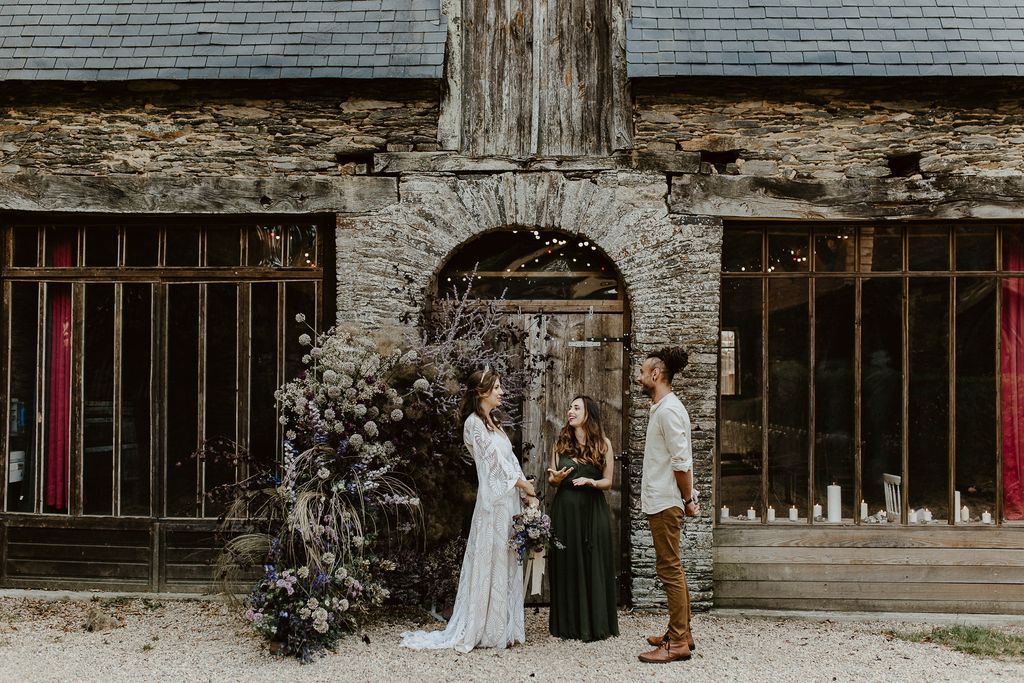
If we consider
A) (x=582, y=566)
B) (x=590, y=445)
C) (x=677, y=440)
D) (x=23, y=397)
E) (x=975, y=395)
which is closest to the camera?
(x=677, y=440)

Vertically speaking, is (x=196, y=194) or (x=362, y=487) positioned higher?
(x=196, y=194)

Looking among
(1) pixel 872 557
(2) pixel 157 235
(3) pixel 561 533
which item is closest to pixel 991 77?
(1) pixel 872 557

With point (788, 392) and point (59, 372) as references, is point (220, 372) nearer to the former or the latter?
point (59, 372)

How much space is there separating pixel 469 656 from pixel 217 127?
438 centimetres

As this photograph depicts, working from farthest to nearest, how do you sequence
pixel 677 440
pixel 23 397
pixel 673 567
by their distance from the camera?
1. pixel 23 397
2. pixel 673 567
3. pixel 677 440

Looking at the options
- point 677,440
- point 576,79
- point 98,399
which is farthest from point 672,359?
point 98,399

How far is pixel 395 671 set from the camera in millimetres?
4465

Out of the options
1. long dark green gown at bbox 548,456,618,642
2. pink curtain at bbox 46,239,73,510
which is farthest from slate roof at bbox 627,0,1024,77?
pink curtain at bbox 46,239,73,510

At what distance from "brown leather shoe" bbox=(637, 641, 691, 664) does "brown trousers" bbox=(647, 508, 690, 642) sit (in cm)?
5

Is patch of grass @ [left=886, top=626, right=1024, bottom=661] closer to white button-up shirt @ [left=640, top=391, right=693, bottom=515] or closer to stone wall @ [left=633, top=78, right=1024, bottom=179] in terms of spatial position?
white button-up shirt @ [left=640, top=391, right=693, bottom=515]

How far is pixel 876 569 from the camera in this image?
5836mm

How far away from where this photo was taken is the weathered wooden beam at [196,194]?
585cm

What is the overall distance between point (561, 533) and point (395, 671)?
52.2 inches

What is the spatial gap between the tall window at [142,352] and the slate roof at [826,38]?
10.2 ft
